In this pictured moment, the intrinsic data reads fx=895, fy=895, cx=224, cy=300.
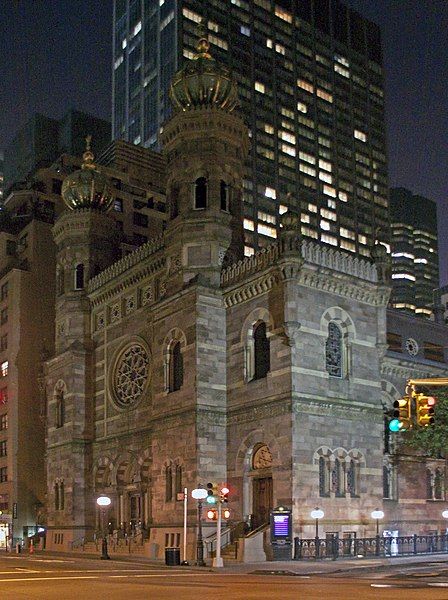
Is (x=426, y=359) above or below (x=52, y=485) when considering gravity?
above

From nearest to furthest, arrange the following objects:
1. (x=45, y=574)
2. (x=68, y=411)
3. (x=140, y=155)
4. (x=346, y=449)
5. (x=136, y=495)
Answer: (x=45, y=574)
(x=346, y=449)
(x=136, y=495)
(x=68, y=411)
(x=140, y=155)

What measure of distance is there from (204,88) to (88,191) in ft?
51.3

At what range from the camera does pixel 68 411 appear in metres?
65.6

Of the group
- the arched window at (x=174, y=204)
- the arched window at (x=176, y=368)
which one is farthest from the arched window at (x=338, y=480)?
the arched window at (x=174, y=204)

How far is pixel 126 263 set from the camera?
204ft

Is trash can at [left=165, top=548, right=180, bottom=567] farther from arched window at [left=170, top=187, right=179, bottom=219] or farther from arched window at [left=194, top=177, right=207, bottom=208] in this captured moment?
arched window at [left=170, top=187, right=179, bottom=219]

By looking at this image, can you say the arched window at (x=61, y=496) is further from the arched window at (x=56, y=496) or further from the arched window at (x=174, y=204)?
the arched window at (x=174, y=204)

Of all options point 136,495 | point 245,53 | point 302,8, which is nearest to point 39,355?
point 136,495

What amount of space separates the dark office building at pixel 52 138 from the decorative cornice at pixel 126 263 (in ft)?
287

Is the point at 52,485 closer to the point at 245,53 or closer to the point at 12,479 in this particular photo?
the point at 12,479

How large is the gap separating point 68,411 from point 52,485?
5834 mm

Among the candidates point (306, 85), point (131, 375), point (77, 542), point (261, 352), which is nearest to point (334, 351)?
point (261, 352)

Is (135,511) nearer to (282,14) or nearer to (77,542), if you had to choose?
(77,542)

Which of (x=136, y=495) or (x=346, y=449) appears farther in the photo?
(x=136, y=495)
